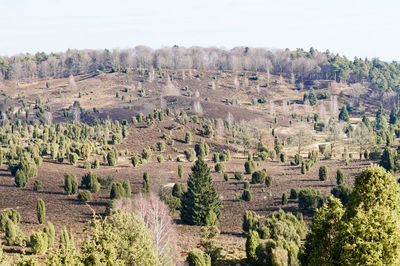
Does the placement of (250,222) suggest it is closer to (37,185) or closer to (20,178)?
(37,185)

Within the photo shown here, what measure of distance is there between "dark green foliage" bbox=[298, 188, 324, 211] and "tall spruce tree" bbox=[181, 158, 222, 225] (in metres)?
8.77

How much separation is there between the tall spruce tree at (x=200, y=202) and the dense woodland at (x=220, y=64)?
365ft

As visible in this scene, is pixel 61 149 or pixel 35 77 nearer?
pixel 61 149

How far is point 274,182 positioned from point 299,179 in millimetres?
3805

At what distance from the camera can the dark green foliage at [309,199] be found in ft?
135

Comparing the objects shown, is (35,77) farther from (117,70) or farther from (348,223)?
(348,223)

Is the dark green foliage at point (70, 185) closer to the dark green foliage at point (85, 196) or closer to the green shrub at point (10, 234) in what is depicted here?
the dark green foliage at point (85, 196)

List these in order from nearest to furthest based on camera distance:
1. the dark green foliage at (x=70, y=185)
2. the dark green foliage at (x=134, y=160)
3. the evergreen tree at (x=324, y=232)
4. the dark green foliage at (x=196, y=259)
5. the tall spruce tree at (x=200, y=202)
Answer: the evergreen tree at (x=324, y=232) < the dark green foliage at (x=196, y=259) < the tall spruce tree at (x=200, y=202) < the dark green foliage at (x=70, y=185) < the dark green foliage at (x=134, y=160)

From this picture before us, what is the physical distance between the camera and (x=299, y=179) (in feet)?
183

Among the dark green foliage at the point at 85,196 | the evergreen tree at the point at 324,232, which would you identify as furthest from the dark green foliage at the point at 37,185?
the evergreen tree at the point at 324,232

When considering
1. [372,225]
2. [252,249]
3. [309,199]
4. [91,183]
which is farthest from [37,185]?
[372,225]

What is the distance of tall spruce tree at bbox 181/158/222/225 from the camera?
38094mm

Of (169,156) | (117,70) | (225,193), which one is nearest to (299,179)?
(225,193)

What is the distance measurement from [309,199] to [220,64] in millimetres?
132661
